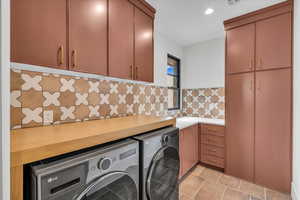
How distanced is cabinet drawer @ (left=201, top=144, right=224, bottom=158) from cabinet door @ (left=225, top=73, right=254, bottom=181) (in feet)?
0.45

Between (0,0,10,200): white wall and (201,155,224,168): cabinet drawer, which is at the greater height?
(0,0,10,200): white wall

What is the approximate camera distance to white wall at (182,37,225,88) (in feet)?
9.81

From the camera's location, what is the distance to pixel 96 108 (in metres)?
1.52

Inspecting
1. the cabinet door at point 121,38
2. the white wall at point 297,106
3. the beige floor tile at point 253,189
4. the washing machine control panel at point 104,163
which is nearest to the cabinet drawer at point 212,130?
the beige floor tile at point 253,189

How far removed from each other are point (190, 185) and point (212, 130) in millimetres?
1000

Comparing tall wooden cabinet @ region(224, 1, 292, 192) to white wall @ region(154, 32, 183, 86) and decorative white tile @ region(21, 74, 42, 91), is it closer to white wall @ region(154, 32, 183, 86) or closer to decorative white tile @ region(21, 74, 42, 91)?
white wall @ region(154, 32, 183, 86)

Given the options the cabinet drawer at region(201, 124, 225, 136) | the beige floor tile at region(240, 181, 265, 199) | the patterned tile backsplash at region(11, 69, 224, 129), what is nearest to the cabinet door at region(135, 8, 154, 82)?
the patterned tile backsplash at region(11, 69, 224, 129)

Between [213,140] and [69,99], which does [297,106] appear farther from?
[69,99]

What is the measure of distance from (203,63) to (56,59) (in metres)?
2.97

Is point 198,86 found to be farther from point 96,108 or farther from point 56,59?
point 56,59

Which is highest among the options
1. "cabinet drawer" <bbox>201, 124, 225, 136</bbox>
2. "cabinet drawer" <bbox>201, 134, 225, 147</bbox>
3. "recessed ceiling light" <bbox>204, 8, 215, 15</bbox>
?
"recessed ceiling light" <bbox>204, 8, 215, 15</bbox>

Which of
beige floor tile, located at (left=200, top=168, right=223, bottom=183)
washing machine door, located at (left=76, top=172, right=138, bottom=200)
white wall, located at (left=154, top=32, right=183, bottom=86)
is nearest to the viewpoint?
washing machine door, located at (left=76, top=172, right=138, bottom=200)

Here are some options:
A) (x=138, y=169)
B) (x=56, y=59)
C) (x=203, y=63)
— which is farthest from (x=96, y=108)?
(x=203, y=63)

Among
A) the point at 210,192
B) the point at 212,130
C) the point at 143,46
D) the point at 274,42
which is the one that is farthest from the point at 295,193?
the point at 143,46
